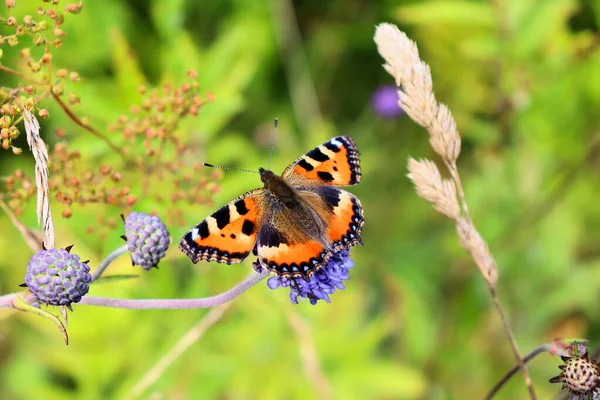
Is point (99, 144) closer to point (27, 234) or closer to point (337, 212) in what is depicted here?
point (27, 234)

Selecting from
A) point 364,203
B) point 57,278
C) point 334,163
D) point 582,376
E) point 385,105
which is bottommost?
point 582,376

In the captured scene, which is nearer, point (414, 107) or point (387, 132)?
point (414, 107)

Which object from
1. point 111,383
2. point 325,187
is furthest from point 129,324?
point 325,187

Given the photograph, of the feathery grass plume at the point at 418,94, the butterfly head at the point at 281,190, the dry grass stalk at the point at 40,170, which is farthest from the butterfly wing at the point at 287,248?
the dry grass stalk at the point at 40,170

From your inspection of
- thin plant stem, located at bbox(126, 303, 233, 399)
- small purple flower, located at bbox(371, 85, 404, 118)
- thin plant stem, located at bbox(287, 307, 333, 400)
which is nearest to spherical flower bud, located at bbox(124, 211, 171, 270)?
thin plant stem, located at bbox(126, 303, 233, 399)

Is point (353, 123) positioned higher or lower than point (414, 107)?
higher

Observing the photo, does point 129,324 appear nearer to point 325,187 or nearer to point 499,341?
point 325,187

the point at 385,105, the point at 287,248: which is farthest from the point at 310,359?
the point at 385,105

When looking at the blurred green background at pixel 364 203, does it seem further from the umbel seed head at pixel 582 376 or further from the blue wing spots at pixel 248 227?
the umbel seed head at pixel 582 376
